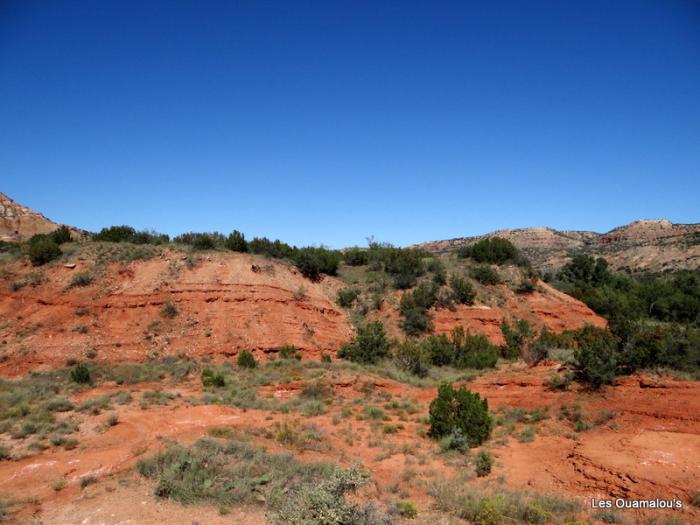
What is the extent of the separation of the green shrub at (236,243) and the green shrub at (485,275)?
17837 millimetres

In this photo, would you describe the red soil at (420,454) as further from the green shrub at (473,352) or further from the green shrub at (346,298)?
the green shrub at (346,298)

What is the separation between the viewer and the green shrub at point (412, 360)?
72.7ft

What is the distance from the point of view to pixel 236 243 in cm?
3192

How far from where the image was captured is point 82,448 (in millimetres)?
10914

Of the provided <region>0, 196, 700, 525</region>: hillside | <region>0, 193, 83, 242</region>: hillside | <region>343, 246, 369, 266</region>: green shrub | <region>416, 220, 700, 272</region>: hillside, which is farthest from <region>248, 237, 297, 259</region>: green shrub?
<region>416, 220, 700, 272</region>: hillside

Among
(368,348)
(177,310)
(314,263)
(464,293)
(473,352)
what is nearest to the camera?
(368,348)

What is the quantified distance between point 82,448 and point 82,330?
13546 mm

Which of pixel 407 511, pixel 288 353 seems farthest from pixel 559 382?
A: pixel 288 353

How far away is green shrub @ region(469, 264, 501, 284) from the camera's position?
110ft

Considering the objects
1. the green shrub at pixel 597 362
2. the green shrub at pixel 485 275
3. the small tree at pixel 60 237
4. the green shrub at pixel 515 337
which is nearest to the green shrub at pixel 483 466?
the green shrub at pixel 597 362

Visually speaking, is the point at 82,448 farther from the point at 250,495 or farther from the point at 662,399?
the point at 662,399

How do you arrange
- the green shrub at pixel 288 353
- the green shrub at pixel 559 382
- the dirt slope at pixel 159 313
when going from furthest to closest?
the green shrub at pixel 288 353 < the dirt slope at pixel 159 313 < the green shrub at pixel 559 382

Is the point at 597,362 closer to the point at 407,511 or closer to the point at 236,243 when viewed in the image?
the point at 407,511

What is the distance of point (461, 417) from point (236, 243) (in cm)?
2319
